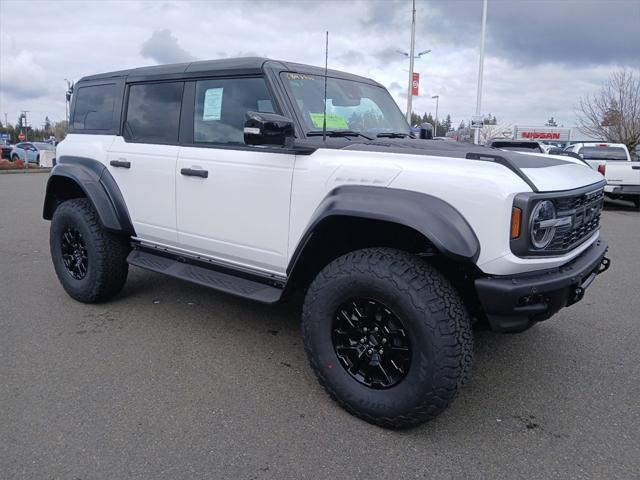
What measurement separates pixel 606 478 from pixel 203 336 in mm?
2744

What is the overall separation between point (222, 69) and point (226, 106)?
262mm

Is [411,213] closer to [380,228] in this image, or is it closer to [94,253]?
[380,228]

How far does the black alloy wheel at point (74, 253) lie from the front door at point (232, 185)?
49.9 inches

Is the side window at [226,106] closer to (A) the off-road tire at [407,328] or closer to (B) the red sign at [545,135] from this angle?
(A) the off-road tire at [407,328]

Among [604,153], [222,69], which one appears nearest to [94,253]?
[222,69]

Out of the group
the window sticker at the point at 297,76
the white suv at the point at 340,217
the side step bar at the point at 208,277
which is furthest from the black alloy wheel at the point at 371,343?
the window sticker at the point at 297,76

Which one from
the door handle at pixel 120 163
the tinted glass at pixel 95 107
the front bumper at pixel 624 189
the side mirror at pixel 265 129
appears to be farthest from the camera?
the front bumper at pixel 624 189

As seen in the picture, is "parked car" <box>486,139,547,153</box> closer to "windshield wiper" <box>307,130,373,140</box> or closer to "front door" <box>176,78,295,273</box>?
"windshield wiper" <box>307,130,373,140</box>

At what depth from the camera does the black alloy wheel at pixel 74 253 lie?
4570 millimetres

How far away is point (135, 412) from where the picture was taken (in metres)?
2.90

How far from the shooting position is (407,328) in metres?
2.60

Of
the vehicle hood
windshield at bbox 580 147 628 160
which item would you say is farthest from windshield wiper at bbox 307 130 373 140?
windshield at bbox 580 147 628 160

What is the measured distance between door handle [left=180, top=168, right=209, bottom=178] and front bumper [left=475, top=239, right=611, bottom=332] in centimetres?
196

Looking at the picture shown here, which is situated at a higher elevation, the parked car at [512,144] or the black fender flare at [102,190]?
the parked car at [512,144]
